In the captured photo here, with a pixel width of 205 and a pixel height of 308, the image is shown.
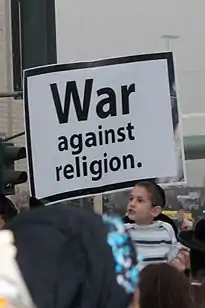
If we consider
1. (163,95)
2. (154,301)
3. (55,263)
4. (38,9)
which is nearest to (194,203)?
(38,9)

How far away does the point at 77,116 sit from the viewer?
16.8 feet

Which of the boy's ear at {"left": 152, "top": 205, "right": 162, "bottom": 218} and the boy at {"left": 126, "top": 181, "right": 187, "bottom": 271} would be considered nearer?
the boy at {"left": 126, "top": 181, "right": 187, "bottom": 271}

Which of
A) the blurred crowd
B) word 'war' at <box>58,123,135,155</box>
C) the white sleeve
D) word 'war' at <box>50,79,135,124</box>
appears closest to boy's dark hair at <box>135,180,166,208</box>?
the white sleeve

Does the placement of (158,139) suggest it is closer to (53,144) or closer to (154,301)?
(53,144)

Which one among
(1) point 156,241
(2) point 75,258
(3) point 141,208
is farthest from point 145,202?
(2) point 75,258

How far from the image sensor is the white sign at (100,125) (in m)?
5.05

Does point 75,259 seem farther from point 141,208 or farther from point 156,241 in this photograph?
point 141,208

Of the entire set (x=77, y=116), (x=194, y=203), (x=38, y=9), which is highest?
(x=38, y=9)

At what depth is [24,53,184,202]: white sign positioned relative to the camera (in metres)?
5.05

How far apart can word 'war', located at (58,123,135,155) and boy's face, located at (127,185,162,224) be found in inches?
16.7

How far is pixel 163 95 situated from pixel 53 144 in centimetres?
72

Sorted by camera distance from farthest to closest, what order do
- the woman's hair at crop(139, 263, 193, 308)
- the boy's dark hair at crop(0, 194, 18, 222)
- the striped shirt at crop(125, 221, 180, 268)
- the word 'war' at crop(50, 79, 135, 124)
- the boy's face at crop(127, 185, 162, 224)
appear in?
the boy's face at crop(127, 185, 162, 224)
the word 'war' at crop(50, 79, 135, 124)
the striped shirt at crop(125, 221, 180, 268)
the boy's dark hair at crop(0, 194, 18, 222)
the woman's hair at crop(139, 263, 193, 308)

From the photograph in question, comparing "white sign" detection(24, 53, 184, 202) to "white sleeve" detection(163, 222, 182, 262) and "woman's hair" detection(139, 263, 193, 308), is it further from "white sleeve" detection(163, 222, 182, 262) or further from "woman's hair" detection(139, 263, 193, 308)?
"woman's hair" detection(139, 263, 193, 308)

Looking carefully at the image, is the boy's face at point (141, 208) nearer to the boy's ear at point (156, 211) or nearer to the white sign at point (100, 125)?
the boy's ear at point (156, 211)
